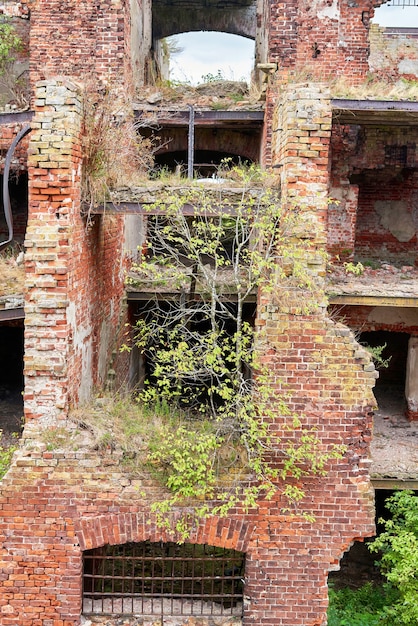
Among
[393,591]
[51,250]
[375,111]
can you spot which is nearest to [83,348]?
[51,250]

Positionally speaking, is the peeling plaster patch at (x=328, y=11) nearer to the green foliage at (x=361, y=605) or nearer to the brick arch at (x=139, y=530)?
the brick arch at (x=139, y=530)

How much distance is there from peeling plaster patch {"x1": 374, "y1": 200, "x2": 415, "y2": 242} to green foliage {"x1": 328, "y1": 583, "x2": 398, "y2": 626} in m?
7.18

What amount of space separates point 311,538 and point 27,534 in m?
2.86

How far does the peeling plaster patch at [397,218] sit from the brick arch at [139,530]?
8.67 m

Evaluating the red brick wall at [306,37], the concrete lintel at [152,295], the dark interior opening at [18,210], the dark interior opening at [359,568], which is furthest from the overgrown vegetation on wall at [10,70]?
the dark interior opening at [359,568]

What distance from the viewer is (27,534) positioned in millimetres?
5664

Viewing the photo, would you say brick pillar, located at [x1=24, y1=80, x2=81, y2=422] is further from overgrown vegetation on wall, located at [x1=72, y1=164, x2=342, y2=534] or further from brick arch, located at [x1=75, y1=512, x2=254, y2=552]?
brick arch, located at [x1=75, y1=512, x2=254, y2=552]

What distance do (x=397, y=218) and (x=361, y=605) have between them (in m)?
7.89

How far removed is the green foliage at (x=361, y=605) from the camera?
732 centimetres

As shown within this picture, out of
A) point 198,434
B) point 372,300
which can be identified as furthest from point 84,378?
point 372,300

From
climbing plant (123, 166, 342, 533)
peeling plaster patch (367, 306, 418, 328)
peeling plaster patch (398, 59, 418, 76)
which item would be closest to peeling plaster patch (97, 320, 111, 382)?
climbing plant (123, 166, 342, 533)

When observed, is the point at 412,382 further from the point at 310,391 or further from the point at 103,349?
the point at 103,349

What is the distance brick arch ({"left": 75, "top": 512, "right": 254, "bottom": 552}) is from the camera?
Result: 5633 millimetres

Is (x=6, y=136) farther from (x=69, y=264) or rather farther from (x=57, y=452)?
(x=57, y=452)
